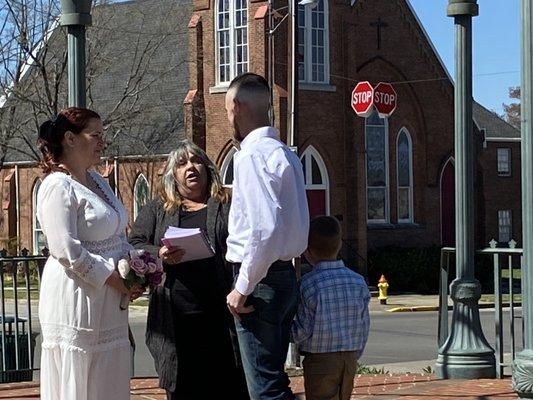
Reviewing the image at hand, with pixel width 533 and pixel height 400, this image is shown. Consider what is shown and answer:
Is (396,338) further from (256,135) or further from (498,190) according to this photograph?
(498,190)

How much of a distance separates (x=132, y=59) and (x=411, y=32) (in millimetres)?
9676

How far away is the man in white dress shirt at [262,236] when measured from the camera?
17.7 feet

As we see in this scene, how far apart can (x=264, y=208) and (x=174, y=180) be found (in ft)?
4.28

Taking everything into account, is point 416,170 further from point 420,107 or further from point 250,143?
point 250,143

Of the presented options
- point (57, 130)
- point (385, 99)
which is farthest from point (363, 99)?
point (57, 130)

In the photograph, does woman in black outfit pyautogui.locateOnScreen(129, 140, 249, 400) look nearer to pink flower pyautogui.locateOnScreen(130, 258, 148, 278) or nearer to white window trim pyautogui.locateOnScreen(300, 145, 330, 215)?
pink flower pyautogui.locateOnScreen(130, 258, 148, 278)

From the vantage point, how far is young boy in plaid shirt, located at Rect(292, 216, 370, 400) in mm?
6051

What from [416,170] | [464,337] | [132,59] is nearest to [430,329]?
[464,337]

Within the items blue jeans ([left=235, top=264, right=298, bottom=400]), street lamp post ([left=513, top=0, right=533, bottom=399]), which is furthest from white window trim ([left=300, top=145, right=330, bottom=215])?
blue jeans ([left=235, top=264, right=298, bottom=400])

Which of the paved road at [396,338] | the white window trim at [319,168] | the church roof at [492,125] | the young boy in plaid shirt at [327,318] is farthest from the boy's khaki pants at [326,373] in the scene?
the church roof at [492,125]

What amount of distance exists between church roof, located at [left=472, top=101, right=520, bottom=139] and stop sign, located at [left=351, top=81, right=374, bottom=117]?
18.3 meters

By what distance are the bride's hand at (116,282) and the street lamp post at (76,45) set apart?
9.96 feet

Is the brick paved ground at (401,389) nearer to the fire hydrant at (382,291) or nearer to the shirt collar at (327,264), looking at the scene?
the shirt collar at (327,264)

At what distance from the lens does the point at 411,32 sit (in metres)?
38.2
